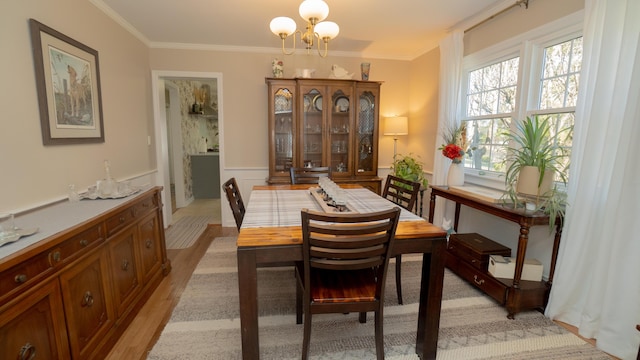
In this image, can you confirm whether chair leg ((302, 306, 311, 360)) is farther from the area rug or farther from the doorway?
the doorway

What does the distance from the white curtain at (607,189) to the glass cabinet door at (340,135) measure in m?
2.39

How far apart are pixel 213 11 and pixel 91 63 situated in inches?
44.5

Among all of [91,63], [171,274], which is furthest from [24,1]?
[171,274]

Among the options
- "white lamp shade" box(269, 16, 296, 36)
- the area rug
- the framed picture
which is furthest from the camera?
the area rug

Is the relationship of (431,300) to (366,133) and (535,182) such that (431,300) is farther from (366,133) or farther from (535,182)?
(366,133)

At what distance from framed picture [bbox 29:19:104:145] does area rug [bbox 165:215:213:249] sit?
152 cm

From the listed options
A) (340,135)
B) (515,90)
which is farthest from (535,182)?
(340,135)

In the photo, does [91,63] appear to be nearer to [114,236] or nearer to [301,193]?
[114,236]

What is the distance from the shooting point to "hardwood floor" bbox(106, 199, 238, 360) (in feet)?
5.73

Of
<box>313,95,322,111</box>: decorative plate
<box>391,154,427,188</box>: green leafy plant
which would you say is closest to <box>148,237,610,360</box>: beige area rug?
<box>391,154,427,188</box>: green leafy plant

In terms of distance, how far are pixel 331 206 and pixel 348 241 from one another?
605mm

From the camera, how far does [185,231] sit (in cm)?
394

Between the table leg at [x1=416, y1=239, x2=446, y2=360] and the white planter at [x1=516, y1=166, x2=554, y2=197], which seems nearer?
the table leg at [x1=416, y1=239, x2=446, y2=360]

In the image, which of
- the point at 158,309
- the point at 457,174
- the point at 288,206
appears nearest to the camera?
the point at 288,206
